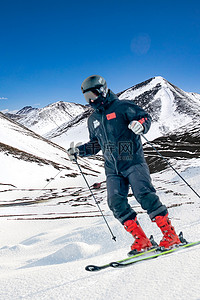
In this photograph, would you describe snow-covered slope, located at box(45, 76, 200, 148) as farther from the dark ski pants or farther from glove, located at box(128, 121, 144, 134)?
glove, located at box(128, 121, 144, 134)

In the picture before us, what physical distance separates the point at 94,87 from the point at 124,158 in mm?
1514

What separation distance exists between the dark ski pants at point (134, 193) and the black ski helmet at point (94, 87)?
1.59m

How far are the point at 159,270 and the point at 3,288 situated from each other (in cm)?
194

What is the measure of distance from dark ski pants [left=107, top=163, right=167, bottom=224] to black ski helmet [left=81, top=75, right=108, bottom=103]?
5.21ft

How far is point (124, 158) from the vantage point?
432 centimetres

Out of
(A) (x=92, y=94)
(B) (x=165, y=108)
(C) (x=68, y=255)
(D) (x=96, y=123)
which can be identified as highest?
(B) (x=165, y=108)

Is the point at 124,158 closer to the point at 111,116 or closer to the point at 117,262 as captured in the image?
the point at 111,116

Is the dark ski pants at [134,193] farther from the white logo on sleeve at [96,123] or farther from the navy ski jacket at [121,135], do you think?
the white logo on sleeve at [96,123]

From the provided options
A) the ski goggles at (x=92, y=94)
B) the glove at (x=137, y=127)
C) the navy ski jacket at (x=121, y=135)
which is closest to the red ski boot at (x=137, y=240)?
the navy ski jacket at (x=121, y=135)

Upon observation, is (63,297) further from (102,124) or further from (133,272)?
(102,124)

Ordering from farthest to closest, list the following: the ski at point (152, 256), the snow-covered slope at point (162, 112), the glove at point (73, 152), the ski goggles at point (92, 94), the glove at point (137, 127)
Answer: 1. the snow-covered slope at point (162, 112)
2. the glove at point (73, 152)
3. the ski goggles at point (92, 94)
4. the glove at point (137, 127)
5. the ski at point (152, 256)

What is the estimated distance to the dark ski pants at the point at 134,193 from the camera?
406 cm

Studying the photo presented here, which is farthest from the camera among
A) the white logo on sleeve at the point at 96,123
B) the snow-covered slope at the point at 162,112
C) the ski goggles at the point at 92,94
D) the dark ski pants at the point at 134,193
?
the snow-covered slope at the point at 162,112

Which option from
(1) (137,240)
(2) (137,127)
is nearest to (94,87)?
(2) (137,127)
